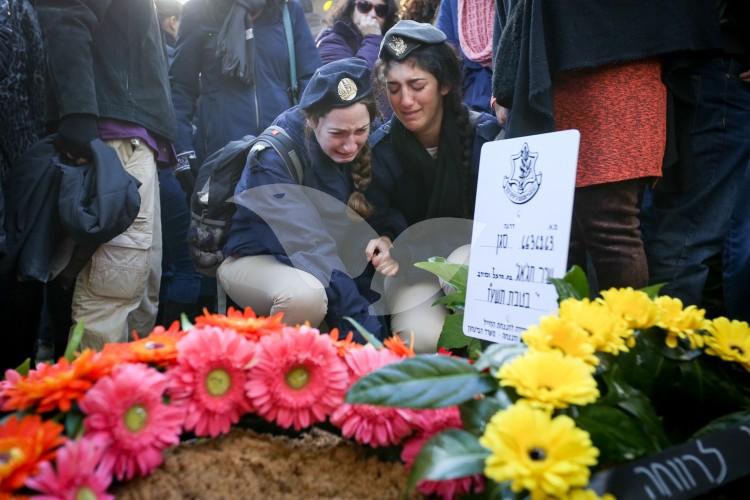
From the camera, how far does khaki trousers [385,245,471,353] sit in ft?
7.16

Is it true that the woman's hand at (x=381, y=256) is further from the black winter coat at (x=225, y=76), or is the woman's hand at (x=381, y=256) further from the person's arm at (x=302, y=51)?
the person's arm at (x=302, y=51)

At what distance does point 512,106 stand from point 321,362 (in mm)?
1098

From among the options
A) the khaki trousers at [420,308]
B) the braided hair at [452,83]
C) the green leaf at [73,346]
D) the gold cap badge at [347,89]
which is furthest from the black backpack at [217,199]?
the green leaf at [73,346]

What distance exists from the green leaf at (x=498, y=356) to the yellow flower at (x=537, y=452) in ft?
0.38

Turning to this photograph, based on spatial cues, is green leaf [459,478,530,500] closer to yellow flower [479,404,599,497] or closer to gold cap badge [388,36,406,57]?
yellow flower [479,404,599,497]

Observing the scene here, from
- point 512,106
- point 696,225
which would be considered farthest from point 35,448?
point 696,225

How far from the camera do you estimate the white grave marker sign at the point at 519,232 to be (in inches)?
45.6

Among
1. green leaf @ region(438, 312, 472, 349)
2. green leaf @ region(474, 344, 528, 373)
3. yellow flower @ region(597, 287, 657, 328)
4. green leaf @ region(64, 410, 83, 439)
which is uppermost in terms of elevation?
yellow flower @ region(597, 287, 657, 328)

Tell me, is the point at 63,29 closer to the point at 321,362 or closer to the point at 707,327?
the point at 321,362

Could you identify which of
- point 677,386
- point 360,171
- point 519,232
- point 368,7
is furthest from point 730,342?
point 368,7

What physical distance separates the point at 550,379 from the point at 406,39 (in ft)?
6.13

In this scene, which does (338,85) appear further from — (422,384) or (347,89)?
(422,384)

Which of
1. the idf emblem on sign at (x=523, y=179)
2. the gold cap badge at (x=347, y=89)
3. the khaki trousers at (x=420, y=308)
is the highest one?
the gold cap badge at (x=347, y=89)

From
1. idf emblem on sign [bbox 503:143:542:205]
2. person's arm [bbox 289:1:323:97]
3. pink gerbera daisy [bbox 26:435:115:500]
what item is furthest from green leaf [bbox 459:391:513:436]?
person's arm [bbox 289:1:323:97]
